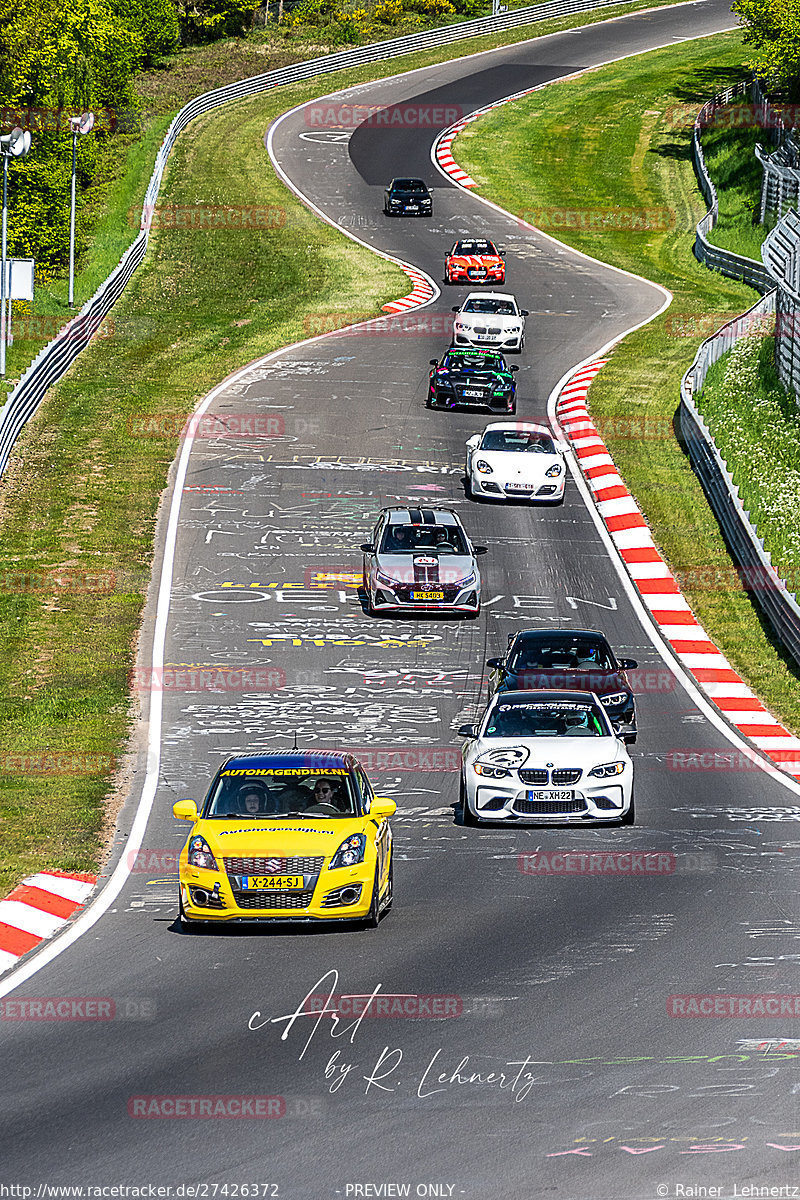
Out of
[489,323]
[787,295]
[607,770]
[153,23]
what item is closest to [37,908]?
[607,770]

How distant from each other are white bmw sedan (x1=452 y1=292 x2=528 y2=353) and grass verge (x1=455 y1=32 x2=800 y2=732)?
2.83 metres

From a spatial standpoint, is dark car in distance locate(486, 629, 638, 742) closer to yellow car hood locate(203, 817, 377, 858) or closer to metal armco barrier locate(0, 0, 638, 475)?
yellow car hood locate(203, 817, 377, 858)

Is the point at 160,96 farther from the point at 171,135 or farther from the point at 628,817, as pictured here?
the point at 628,817

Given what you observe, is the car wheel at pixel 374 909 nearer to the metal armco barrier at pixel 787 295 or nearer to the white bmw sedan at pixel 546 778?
the white bmw sedan at pixel 546 778

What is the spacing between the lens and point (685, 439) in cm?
3953

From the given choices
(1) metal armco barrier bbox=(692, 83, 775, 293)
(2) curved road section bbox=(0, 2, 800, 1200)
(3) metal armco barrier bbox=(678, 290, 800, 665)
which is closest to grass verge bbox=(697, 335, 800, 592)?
(3) metal armco barrier bbox=(678, 290, 800, 665)

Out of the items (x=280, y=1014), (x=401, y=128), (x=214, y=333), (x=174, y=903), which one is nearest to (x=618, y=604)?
(x=174, y=903)

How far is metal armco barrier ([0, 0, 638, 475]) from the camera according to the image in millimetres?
38594

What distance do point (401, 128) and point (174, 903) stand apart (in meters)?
72.8

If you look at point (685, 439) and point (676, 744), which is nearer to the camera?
point (676, 744)

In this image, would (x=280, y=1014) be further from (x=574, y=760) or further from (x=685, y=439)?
(x=685, y=439)

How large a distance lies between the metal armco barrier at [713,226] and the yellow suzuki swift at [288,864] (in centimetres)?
3827

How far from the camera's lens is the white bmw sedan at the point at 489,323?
46469 millimetres

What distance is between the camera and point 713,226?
65750 mm
